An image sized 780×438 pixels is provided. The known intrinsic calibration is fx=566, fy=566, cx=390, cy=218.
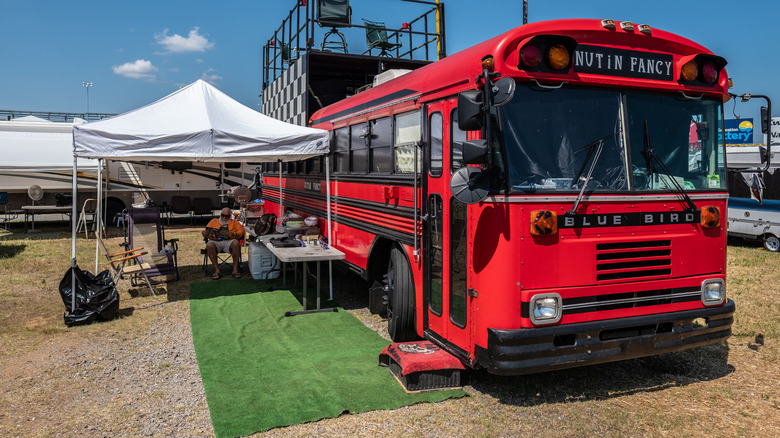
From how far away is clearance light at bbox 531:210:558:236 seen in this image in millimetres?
3740

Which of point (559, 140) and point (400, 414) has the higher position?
point (559, 140)

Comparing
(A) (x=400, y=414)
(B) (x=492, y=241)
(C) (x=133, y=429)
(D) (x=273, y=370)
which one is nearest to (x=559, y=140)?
(B) (x=492, y=241)

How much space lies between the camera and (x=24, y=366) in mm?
5074

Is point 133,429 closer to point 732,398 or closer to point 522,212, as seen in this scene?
point 522,212

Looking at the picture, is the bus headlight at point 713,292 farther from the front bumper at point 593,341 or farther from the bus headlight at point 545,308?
the bus headlight at point 545,308

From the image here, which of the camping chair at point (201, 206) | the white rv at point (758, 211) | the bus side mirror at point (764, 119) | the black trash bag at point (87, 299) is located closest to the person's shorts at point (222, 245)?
the black trash bag at point (87, 299)

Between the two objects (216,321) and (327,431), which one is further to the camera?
(216,321)

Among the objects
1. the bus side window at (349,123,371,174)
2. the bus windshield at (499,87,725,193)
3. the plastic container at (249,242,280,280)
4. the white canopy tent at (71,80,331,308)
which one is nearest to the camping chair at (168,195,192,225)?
the plastic container at (249,242,280,280)

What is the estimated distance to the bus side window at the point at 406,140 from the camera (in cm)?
514

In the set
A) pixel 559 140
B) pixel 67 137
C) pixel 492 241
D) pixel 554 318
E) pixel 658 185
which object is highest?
pixel 67 137

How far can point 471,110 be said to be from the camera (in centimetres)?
A: 371

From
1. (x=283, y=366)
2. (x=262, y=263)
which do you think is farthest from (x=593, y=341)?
(x=262, y=263)

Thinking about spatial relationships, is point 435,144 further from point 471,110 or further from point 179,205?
point 179,205

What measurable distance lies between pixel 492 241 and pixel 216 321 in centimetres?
393
